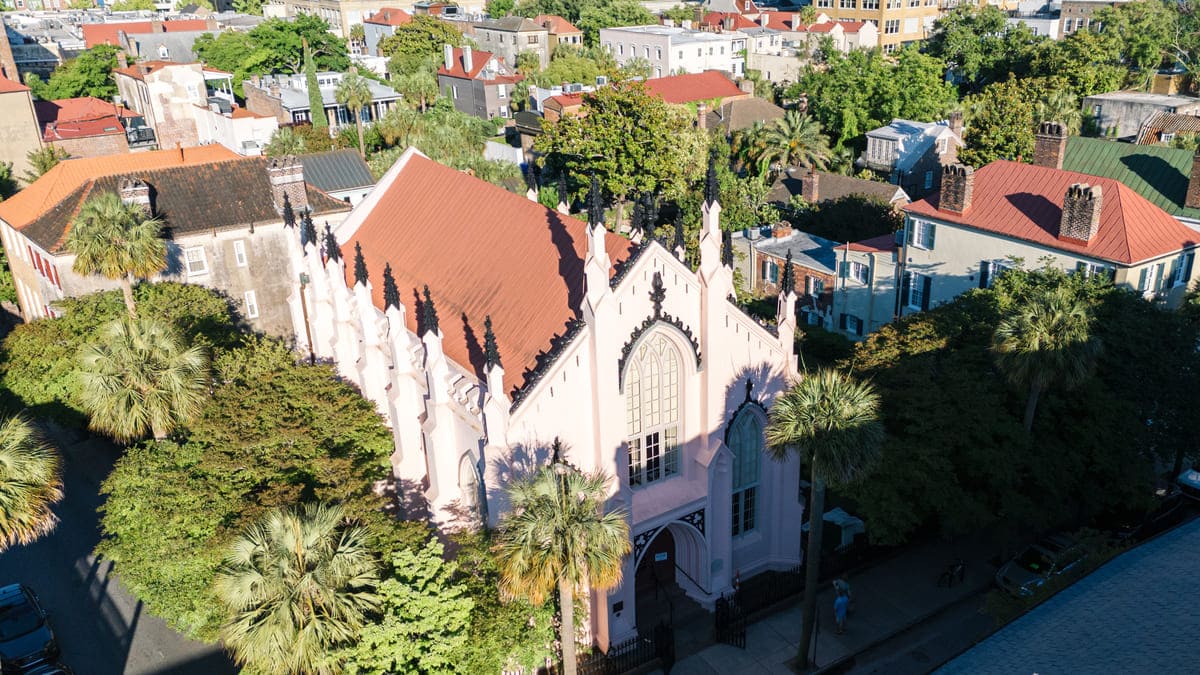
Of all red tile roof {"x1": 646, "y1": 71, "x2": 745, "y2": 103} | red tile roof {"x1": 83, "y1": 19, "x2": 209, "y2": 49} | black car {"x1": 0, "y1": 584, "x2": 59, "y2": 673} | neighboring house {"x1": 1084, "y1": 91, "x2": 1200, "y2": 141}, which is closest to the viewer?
black car {"x1": 0, "y1": 584, "x2": 59, "y2": 673}

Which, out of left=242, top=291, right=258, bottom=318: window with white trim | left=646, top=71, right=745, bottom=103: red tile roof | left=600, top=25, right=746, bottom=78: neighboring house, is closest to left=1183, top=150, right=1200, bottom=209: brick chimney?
left=242, top=291, right=258, bottom=318: window with white trim

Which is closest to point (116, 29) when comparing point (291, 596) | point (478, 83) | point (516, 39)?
point (516, 39)

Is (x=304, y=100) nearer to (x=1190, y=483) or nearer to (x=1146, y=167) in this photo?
(x=1146, y=167)

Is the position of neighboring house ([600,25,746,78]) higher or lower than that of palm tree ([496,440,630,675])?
higher

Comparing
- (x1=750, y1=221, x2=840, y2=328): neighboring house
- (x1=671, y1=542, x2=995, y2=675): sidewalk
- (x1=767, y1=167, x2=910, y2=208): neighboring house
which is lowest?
(x1=671, y1=542, x2=995, y2=675): sidewalk

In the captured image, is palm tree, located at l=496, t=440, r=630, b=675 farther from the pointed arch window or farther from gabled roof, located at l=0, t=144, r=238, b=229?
gabled roof, located at l=0, t=144, r=238, b=229

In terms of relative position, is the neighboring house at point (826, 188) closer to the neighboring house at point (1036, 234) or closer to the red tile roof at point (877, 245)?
the red tile roof at point (877, 245)

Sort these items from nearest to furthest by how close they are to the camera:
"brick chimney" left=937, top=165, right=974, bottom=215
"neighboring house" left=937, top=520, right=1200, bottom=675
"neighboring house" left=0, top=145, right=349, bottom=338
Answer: "neighboring house" left=937, top=520, right=1200, bottom=675, "brick chimney" left=937, top=165, right=974, bottom=215, "neighboring house" left=0, top=145, right=349, bottom=338
